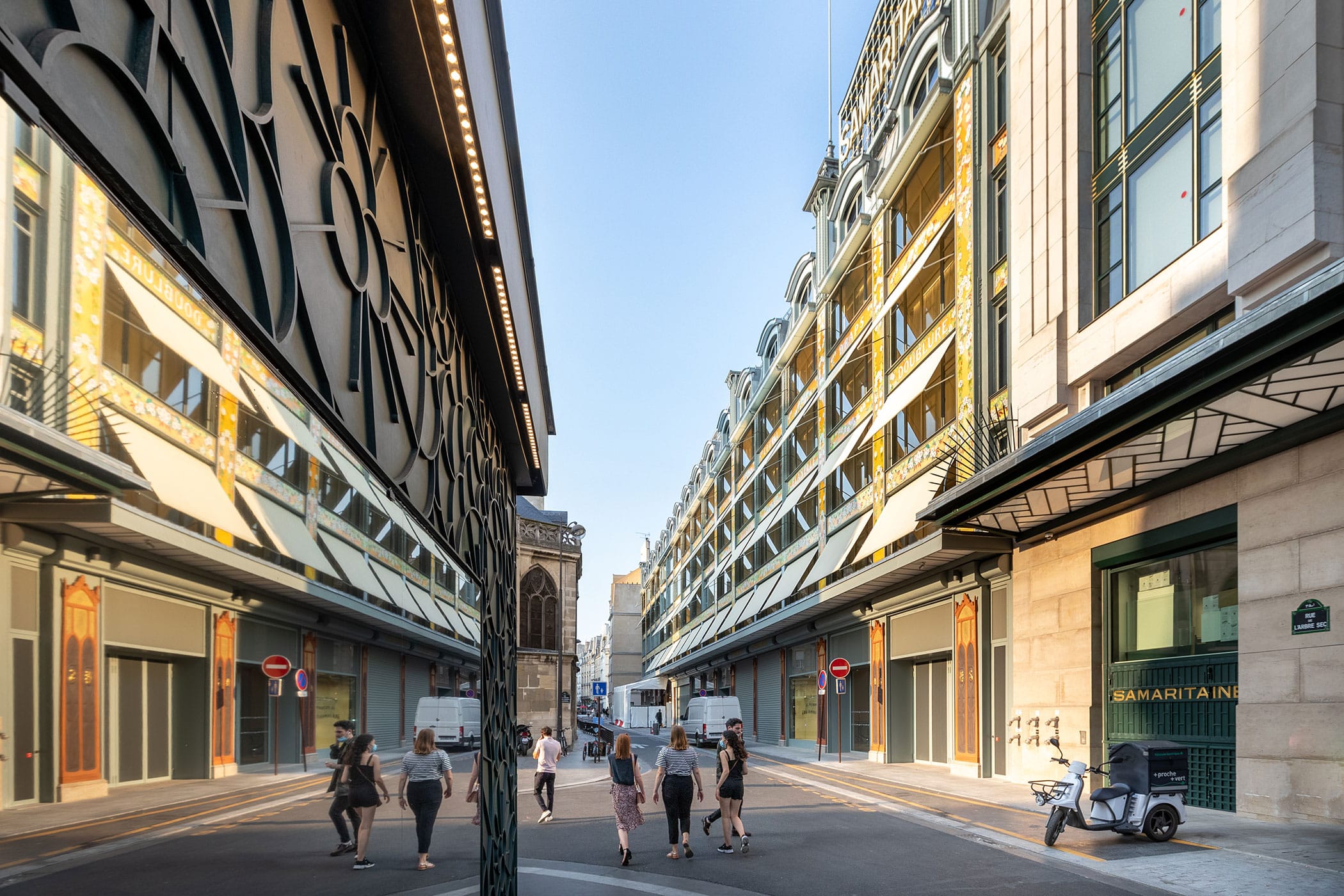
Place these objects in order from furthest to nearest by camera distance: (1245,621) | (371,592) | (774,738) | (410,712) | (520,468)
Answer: (774,738) < (1245,621) < (520,468) < (410,712) < (371,592)

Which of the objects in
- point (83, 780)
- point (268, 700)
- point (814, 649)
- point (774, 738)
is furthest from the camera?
point (774, 738)

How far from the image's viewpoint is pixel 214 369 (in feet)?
7.38

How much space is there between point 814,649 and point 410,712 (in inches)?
1580

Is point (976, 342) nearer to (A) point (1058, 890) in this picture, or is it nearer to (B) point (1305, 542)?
(B) point (1305, 542)

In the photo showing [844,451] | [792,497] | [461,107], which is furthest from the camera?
Result: [792,497]

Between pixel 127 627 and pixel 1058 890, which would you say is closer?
pixel 127 627

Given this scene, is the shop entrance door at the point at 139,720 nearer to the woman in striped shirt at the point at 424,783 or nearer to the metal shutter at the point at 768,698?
the woman in striped shirt at the point at 424,783

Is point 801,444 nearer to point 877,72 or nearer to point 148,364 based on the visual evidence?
point 877,72

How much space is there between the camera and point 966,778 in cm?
2462

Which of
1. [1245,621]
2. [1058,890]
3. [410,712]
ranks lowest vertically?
[1058,890]

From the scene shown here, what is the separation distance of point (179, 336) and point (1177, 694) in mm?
18265

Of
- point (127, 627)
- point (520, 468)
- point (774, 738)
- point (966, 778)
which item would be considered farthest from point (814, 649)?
point (127, 627)

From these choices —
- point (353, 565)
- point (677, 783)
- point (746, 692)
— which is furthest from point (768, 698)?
point (353, 565)

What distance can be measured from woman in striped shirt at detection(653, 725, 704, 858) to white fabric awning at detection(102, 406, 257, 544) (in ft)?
35.0
